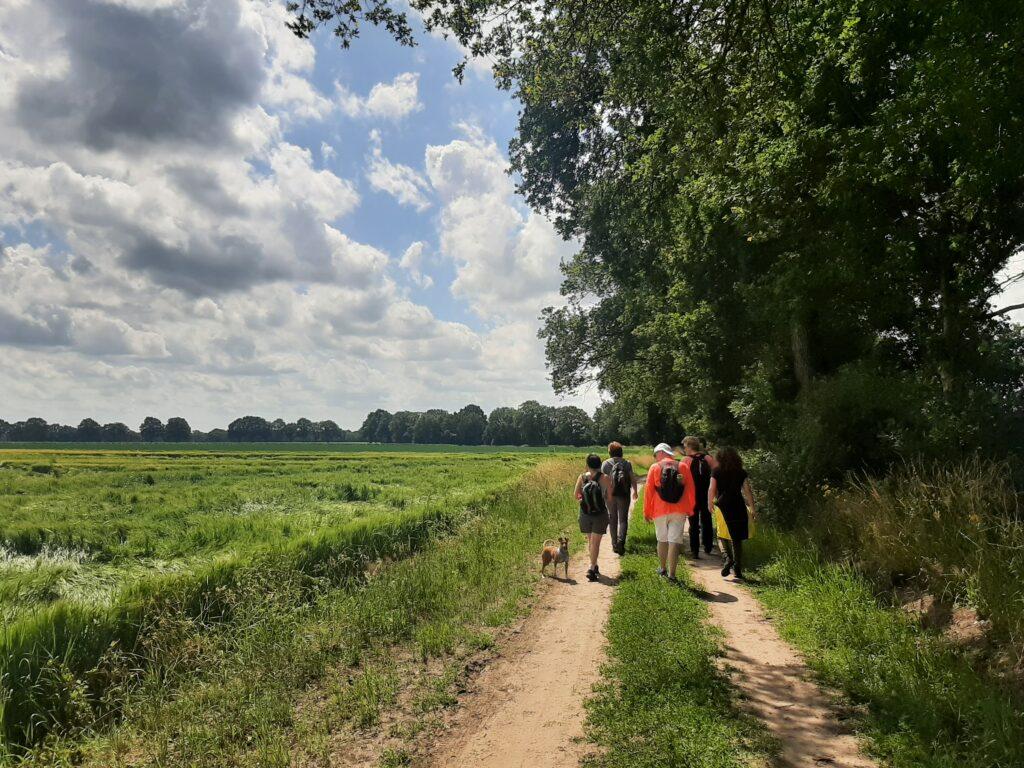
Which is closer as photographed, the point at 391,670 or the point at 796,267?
the point at 391,670

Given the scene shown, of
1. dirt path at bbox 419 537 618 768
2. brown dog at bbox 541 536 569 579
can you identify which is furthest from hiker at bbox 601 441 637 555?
dirt path at bbox 419 537 618 768

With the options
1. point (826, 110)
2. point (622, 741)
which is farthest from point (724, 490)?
point (826, 110)

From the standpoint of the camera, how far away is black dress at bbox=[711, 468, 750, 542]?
8359mm

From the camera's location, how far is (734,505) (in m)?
8.37

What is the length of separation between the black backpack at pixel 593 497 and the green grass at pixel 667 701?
2128 millimetres

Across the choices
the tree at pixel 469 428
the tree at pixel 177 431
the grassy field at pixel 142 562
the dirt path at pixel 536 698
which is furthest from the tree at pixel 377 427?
the dirt path at pixel 536 698

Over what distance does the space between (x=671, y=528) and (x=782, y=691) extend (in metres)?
3.27

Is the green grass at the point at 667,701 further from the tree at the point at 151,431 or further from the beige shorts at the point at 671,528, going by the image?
the tree at the point at 151,431

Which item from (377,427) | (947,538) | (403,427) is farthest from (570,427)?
(947,538)

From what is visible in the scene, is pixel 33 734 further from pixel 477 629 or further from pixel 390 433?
pixel 390 433

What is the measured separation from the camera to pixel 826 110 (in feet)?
32.5

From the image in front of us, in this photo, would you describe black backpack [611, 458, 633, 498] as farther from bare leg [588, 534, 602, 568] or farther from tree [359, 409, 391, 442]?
tree [359, 409, 391, 442]

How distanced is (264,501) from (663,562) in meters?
13.6

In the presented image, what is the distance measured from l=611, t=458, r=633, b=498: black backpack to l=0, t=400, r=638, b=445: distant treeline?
8506 centimetres
